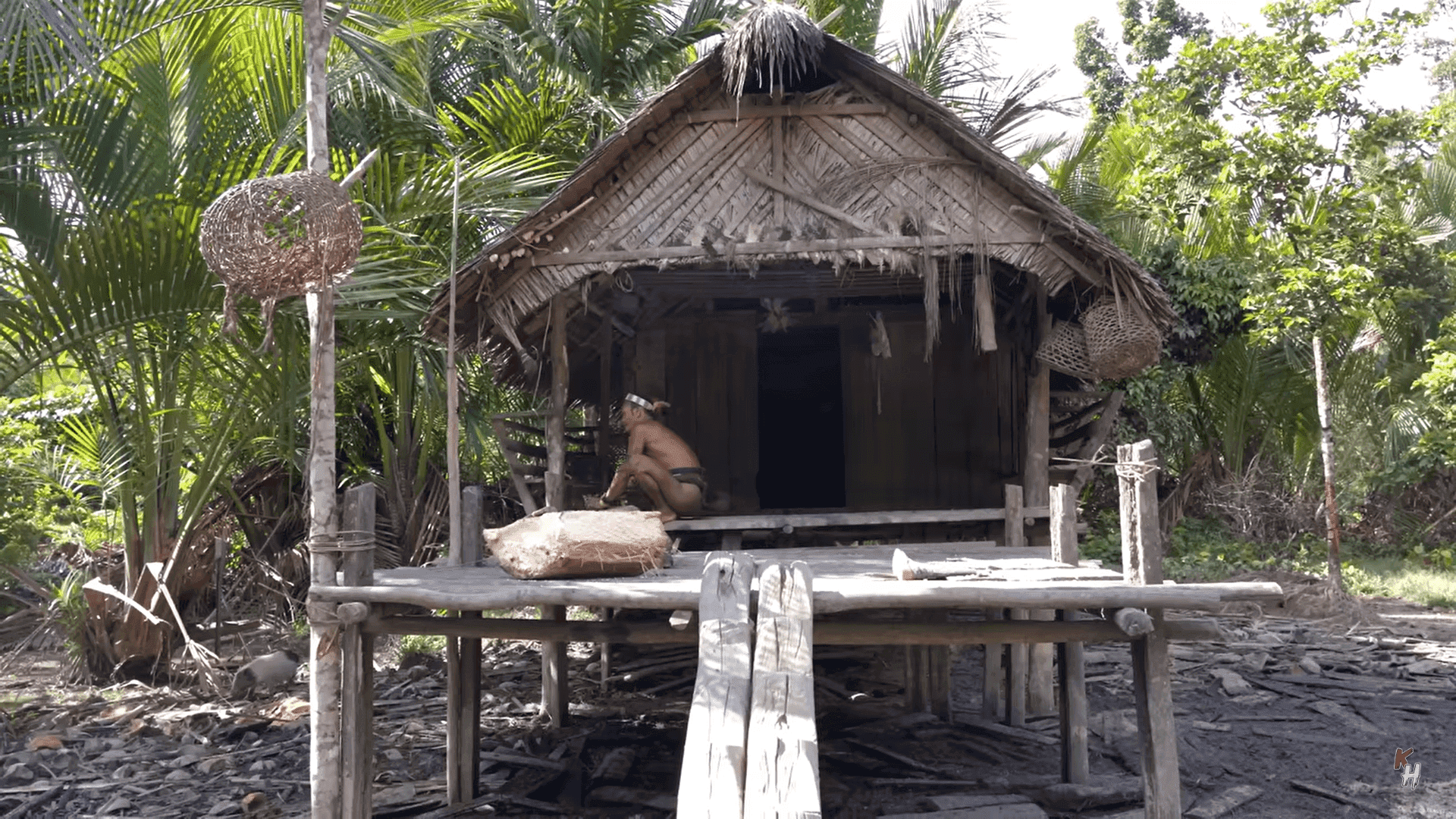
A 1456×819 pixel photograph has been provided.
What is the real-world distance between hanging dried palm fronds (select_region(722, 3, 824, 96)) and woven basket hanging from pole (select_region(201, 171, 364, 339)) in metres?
2.66

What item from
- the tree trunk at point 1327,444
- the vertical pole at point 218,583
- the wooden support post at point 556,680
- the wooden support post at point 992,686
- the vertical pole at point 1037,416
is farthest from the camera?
the tree trunk at point 1327,444

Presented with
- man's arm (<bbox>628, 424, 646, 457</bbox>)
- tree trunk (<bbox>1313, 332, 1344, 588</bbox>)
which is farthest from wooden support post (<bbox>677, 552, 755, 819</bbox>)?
tree trunk (<bbox>1313, 332, 1344, 588</bbox>)

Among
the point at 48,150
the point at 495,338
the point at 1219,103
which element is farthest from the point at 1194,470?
the point at 48,150

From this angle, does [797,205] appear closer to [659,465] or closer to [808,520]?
[659,465]

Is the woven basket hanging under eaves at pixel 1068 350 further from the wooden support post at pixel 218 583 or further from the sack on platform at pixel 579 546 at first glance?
the wooden support post at pixel 218 583

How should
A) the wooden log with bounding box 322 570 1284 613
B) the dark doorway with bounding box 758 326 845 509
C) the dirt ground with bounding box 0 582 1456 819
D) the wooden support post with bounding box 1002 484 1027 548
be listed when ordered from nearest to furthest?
the wooden log with bounding box 322 570 1284 613 → the dirt ground with bounding box 0 582 1456 819 → the wooden support post with bounding box 1002 484 1027 548 → the dark doorway with bounding box 758 326 845 509

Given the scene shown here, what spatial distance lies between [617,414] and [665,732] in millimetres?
3645

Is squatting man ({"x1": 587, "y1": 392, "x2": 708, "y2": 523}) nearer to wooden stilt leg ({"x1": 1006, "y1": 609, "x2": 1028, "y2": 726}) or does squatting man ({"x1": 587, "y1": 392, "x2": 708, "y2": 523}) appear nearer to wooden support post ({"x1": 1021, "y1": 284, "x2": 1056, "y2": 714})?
wooden support post ({"x1": 1021, "y1": 284, "x2": 1056, "y2": 714})

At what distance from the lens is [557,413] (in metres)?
6.97

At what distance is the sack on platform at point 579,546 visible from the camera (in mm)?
4824

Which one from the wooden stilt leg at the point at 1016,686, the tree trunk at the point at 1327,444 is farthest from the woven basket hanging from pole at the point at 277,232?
the tree trunk at the point at 1327,444

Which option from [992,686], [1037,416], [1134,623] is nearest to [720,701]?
[1134,623]

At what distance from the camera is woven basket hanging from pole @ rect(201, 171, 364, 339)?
448cm

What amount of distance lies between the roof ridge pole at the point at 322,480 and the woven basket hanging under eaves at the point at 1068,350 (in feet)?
13.8
